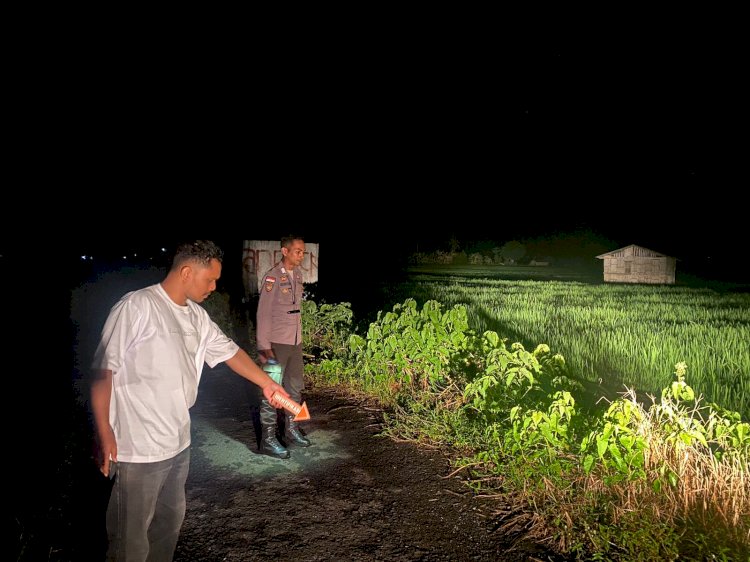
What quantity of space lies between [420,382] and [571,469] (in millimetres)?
2629

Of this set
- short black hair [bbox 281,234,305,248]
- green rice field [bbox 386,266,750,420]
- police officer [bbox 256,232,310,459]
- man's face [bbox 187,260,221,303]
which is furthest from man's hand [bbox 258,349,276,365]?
green rice field [bbox 386,266,750,420]

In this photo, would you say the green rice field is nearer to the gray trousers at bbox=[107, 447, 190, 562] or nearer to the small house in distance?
the gray trousers at bbox=[107, 447, 190, 562]

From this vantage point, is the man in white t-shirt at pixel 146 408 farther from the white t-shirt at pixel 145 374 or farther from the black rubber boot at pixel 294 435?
the black rubber boot at pixel 294 435

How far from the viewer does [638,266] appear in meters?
Result: 34.0

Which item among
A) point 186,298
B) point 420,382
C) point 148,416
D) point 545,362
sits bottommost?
point 420,382

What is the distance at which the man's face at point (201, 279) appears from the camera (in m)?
2.37

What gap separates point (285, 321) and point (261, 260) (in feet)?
25.3

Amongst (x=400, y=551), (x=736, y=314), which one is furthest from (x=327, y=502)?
(x=736, y=314)

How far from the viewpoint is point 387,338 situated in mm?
5891

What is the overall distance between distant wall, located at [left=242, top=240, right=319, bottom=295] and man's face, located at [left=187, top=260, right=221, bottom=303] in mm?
9485

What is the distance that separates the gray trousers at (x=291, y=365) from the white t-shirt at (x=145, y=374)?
2276 millimetres

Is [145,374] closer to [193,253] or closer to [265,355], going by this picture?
[193,253]

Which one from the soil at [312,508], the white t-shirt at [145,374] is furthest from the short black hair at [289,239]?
the white t-shirt at [145,374]

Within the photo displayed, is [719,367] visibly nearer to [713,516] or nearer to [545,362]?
[545,362]
